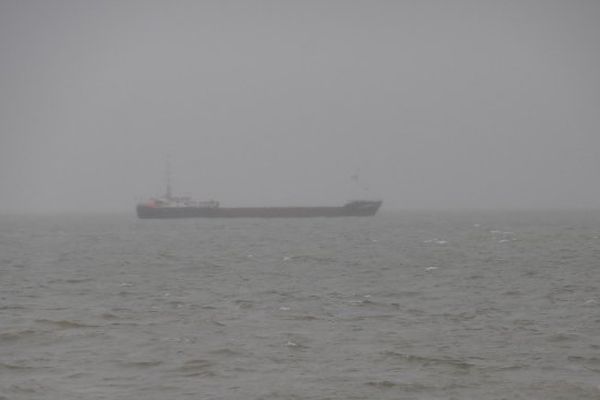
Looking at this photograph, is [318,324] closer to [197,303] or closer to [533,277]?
[197,303]

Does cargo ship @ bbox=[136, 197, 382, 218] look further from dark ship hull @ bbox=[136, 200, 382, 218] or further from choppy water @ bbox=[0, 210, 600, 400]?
choppy water @ bbox=[0, 210, 600, 400]

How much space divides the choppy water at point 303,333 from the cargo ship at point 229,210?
359ft

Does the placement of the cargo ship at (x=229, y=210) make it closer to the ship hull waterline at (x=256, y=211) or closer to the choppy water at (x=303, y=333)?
the ship hull waterline at (x=256, y=211)

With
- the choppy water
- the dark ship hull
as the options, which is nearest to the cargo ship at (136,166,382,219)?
the dark ship hull

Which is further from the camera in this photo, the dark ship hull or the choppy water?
the dark ship hull

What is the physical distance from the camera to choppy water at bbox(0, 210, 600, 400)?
45.8 ft

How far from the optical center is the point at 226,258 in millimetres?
46062

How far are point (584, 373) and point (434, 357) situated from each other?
2.97 metres

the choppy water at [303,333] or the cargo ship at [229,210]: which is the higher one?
the cargo ship at [229,210]

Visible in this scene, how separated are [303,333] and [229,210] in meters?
132

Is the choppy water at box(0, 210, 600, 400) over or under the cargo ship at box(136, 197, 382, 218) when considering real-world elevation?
under

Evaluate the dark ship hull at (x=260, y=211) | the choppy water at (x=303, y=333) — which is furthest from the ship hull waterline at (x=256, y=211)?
the choppy water at (x=303, y=333)

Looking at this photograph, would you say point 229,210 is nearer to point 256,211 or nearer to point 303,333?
point 256,211

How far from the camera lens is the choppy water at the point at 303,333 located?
14.0 metres
